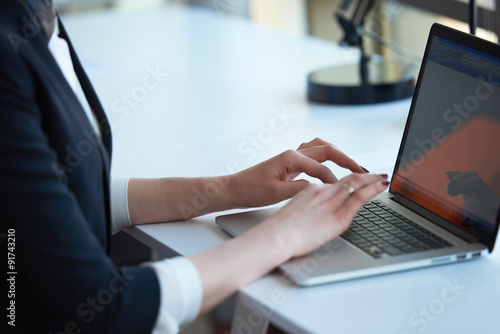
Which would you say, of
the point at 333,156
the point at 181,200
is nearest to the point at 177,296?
the point at 181,200

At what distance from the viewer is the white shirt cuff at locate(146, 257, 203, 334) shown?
33.1 inches

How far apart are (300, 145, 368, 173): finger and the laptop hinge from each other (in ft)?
0.26

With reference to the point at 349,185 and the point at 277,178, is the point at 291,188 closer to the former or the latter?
the point at 277,178

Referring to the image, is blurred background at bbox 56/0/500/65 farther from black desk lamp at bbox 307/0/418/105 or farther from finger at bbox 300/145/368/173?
finger at bbox 300/145/368/173

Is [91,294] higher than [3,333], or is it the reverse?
[91,294]

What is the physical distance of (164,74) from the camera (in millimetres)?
2268

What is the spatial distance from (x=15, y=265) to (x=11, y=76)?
9.2 inches

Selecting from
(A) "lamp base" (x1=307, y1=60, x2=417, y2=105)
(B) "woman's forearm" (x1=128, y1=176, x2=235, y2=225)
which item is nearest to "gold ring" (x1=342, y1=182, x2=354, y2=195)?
(B) "woman's forearm" (x1=128, y1=176, x2=235, y2=225)

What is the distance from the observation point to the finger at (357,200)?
3.04 ft

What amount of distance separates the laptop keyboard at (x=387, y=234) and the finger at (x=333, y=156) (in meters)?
0.09

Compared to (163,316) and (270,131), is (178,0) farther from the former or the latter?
(163,316)

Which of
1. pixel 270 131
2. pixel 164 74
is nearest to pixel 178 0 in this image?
pixel 164 74

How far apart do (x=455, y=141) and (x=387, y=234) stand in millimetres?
169

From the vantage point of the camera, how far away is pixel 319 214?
0.93m
